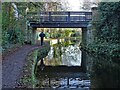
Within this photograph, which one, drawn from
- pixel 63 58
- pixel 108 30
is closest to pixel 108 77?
pixel 108 30

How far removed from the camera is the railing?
1798cm

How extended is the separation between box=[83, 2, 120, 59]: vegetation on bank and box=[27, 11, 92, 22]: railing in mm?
2966

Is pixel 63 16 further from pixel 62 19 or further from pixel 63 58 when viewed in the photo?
pixel 63 58

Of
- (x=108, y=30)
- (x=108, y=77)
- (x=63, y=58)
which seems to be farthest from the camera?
(x=63, y=58)

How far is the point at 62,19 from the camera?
18.3 meters

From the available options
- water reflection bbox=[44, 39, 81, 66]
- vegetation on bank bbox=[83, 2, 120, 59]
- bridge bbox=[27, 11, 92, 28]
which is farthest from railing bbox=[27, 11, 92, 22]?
Answer: vegetation on bank bbox=[83, 2, 120, 59]

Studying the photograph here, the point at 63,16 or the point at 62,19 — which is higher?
the point at 63,16

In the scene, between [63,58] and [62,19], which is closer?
[63,58]

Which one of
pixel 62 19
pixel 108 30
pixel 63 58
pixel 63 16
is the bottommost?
pixel 63 58

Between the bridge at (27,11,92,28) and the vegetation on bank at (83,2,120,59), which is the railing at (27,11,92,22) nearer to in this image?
the bridge at (27,11,92,28)

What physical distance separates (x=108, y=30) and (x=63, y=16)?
205 inches

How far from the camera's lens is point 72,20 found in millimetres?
18266

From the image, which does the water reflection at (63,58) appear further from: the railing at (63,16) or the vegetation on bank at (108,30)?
the railing at (63,16)

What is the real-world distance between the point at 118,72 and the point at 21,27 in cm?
843
